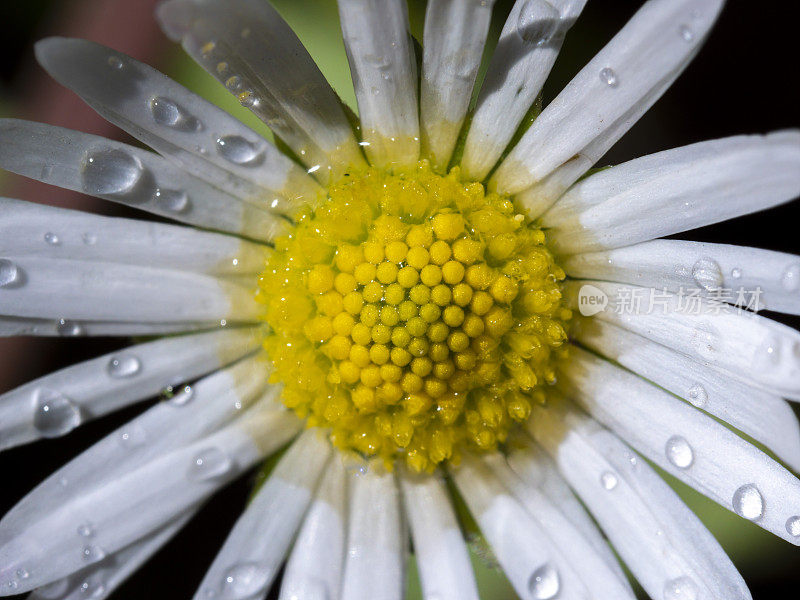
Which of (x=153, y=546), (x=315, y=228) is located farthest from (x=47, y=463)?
(x=315, y=228)

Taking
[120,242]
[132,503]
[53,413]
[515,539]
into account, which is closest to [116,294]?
[120,242]

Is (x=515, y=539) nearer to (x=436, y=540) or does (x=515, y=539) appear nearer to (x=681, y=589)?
(x=436, y=540)

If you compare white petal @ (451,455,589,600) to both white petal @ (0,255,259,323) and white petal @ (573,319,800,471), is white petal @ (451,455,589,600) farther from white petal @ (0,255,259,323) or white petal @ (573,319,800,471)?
white petal @ (0,255,259,323)

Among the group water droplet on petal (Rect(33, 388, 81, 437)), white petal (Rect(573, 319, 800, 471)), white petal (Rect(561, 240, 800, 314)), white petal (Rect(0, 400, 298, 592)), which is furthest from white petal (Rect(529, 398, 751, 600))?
water droplet on petal (Rect(33, 388, 81, 437))

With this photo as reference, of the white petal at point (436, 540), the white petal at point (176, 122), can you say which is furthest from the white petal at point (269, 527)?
the white petal at point (176, 122)

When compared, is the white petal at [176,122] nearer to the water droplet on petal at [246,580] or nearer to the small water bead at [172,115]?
the small water bead at [172,115]

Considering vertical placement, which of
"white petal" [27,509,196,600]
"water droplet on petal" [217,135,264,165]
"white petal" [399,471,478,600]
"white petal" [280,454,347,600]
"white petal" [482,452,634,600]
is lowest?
"white petal" [27,509,196,600]

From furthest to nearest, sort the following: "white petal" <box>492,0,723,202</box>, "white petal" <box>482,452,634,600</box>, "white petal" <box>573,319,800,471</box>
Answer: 1. "white petal" <box>482,452,634,600</box>
2. "white petal" <box>573,319,800,471</box>
3. "white petal" <box>492,0,723,202</box>
